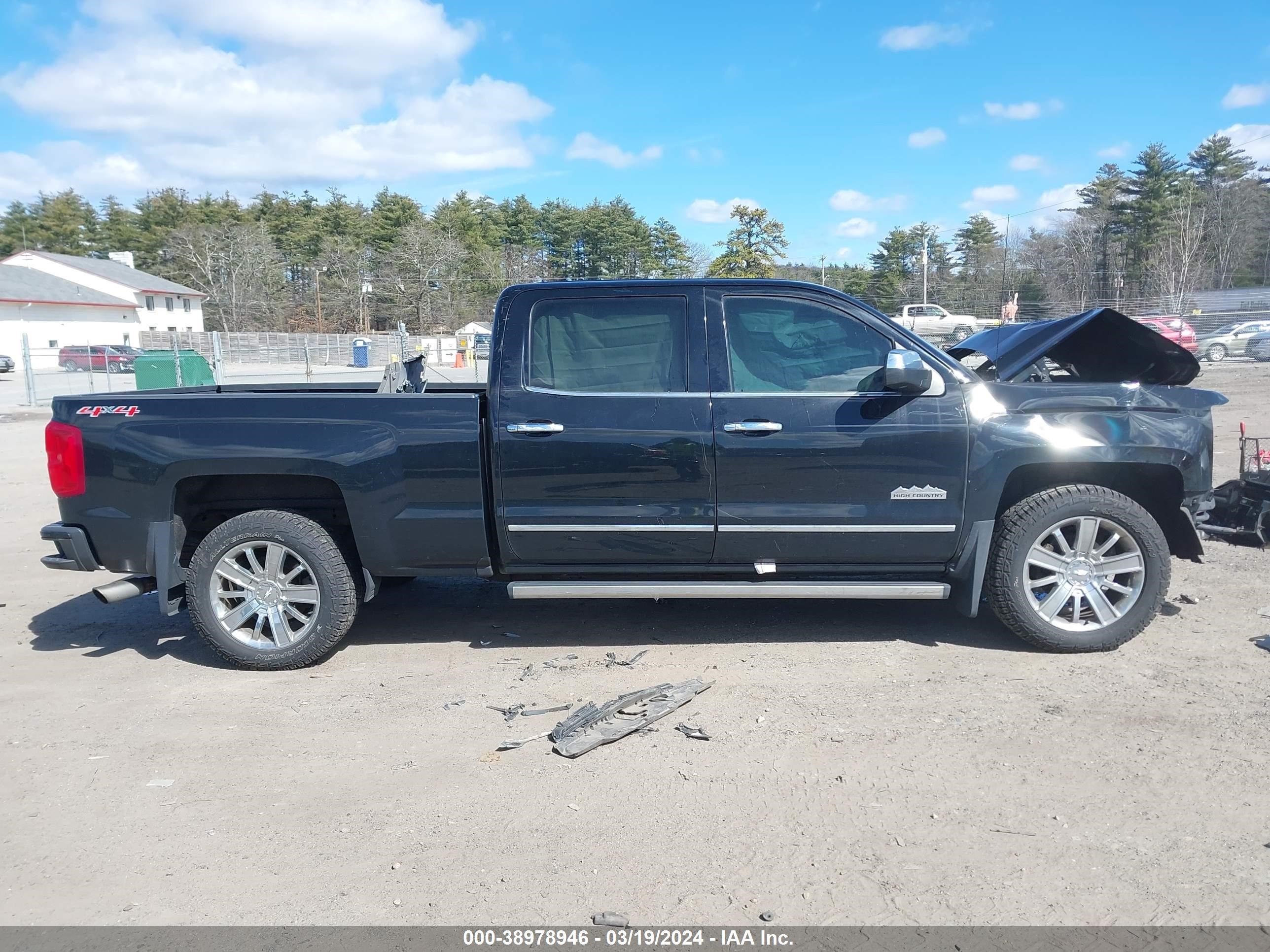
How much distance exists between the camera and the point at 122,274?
6550 cm

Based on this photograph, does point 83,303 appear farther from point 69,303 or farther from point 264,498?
point 264,498

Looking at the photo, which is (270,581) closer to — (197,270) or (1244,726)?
(1244,726)

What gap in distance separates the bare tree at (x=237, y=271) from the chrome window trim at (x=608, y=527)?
222 ft

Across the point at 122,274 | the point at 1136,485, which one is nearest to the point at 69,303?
the point at 122,274

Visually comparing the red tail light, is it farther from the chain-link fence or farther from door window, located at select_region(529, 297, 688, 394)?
door window, located at select_region(529, 297, 688, 394)

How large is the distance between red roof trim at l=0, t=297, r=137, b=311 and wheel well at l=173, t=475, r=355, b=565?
59.2 meters

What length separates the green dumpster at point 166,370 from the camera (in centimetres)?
1836

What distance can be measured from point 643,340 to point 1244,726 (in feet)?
10.7

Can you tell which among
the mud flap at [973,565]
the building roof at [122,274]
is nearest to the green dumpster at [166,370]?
the mud flap at [973,565]

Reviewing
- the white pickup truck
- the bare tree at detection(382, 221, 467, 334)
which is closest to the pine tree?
the white pickup truck

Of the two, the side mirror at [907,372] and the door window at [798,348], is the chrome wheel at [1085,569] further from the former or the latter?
the door window at [798,348]

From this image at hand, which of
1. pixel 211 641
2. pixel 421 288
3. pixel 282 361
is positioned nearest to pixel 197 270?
pixel 421 288

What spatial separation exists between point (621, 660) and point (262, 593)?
1.95m

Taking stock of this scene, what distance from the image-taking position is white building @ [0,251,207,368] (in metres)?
54.5
